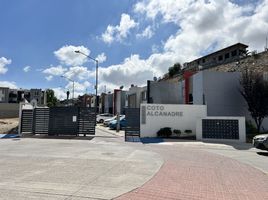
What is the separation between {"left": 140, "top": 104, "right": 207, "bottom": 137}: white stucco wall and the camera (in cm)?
2406

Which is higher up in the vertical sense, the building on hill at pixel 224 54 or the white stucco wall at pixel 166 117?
the building on hill at pixel 224 54

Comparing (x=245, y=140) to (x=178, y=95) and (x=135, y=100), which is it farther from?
(x=135, y=100)

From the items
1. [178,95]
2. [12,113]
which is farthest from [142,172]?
[12,113]

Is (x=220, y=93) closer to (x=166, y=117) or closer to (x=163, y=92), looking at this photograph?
(x=166, y=117)

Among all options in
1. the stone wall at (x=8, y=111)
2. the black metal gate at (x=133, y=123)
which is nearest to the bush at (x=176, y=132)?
the black metal gate at (x=133, y=123)

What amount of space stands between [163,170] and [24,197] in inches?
198

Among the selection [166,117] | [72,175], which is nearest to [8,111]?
[166,117]

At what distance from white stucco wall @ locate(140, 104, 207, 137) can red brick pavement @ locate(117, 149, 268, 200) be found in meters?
12.2

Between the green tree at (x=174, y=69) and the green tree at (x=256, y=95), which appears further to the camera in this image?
the green tree at (x=174, y=69)

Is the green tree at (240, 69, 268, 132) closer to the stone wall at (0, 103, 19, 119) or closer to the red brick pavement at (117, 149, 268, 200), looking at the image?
the red brick pavement at (117, 149, 268, 200)

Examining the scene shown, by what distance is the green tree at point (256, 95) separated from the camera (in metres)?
25.9

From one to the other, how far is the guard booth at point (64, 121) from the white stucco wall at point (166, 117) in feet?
14.3

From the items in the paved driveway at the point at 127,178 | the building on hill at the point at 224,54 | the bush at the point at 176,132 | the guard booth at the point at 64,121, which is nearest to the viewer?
the paved driveway at the point at 127,178

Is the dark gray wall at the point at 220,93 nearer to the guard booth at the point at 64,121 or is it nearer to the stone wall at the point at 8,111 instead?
the guard booth at the point at 64,121
